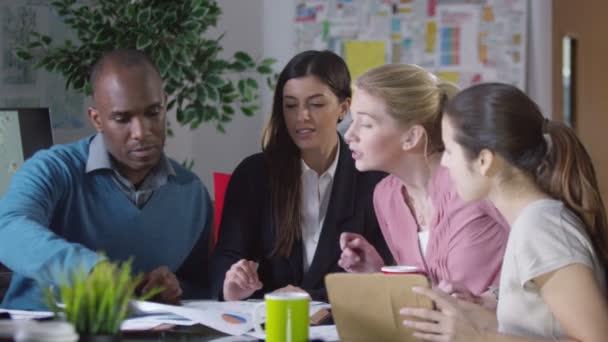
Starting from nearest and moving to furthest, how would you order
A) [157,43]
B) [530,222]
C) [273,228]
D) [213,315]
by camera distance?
[530,222]
[213,315]
[273,228]
[157,43]

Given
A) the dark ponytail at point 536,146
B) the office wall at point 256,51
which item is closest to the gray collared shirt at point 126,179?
the dark ponytail at point 536,146

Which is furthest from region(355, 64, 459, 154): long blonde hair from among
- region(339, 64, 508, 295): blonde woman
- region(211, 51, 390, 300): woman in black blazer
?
region(211, 51, 390, 300): woman in black blazer

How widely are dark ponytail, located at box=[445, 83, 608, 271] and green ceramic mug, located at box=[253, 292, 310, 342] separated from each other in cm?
43

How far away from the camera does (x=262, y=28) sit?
4332 millimetres

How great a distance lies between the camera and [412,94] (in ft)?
7.43

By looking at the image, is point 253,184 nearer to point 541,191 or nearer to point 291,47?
point 541,191

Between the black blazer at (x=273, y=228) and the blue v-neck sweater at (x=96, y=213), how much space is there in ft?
0.30

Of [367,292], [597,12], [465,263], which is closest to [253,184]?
[465,263]

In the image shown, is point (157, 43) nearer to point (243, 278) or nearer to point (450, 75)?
point (243, 278)

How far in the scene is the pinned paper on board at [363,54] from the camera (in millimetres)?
4250

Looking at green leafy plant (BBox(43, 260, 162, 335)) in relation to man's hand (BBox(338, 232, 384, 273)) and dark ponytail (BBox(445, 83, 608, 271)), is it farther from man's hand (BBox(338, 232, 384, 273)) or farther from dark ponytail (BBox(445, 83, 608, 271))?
man's hand (BBox(338, 232, 384, 273))

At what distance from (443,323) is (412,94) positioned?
834mm

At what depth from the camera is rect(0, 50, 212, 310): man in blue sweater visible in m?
2.24

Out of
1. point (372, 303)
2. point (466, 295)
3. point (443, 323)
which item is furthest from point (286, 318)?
point (466, 295)
